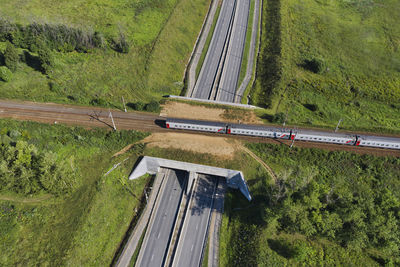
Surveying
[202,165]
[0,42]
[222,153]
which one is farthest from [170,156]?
[0,42]

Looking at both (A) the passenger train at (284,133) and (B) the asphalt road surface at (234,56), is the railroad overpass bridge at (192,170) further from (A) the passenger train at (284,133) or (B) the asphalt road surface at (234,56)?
(B) the asphalt road surface at (234,56)

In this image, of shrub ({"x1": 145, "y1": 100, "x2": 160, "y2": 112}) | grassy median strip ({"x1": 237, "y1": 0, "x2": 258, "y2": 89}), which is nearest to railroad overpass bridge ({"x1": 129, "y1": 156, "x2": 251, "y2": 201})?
shrub ({"x1": 145, "y1": 100, "x2": 160, "y2": 112})

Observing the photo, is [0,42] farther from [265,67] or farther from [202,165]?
[265,67]

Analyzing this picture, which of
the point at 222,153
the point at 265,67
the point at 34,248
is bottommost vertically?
the point at 34,248

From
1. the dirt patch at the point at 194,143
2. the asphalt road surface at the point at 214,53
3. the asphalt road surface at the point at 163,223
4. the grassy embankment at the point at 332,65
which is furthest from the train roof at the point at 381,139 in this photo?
the asphalt road surface at the point at 163,223

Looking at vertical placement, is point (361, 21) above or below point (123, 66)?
above

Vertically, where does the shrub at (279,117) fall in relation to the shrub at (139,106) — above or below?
above
